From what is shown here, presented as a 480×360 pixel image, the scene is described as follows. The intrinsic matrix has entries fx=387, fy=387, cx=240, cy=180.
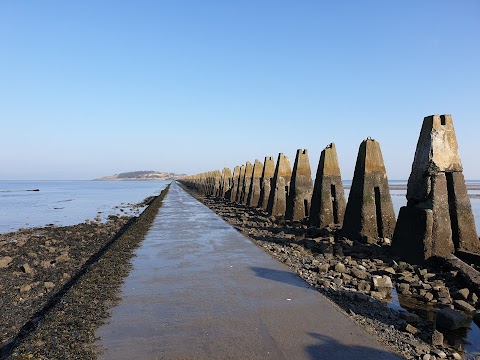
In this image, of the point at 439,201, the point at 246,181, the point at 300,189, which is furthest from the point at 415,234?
the point at 246,181

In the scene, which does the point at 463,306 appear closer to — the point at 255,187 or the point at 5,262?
the point at 5,262

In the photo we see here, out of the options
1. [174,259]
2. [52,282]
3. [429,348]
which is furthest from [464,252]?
[52,282]

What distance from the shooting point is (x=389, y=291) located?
660cm

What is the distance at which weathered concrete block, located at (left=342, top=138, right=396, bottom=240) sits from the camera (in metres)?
10.7

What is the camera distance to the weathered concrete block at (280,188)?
19.1 m

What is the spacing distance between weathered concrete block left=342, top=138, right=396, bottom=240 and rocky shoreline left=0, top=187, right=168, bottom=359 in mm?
6084

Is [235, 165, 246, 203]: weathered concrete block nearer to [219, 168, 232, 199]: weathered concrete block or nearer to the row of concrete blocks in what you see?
[219, 168, 232, 199]: weathered concrete block

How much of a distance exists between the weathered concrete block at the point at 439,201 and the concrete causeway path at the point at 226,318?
310cm

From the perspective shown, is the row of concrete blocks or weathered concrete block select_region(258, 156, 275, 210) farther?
weathered concrete block select_region(258, 156, 275, 210)

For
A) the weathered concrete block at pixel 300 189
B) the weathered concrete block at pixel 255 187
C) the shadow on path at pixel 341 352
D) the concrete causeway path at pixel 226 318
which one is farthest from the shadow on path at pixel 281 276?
the weathered concrete block at pixel 255 187

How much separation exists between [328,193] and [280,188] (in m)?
5.92

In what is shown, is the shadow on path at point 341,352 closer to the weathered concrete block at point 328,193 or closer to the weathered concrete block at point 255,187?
the weathered concrete block at point 328,193

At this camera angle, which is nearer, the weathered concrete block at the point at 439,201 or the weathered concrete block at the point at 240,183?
the weathered concrete block at the point at 439,201

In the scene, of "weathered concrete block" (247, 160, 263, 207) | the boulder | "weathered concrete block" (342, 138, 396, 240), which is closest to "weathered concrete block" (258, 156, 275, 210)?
→ "weathered concrete block" (247, 160, 263, 207)
